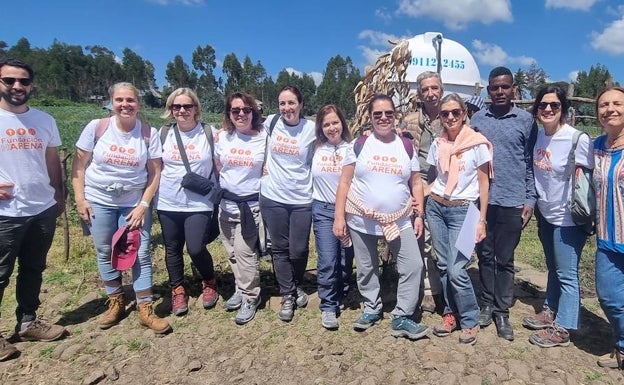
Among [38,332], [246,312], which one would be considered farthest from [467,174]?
[38,332]

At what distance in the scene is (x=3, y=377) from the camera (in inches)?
119

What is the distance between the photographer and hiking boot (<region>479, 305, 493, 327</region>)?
3488 millimetres

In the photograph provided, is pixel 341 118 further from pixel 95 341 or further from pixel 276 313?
pixel 95 341

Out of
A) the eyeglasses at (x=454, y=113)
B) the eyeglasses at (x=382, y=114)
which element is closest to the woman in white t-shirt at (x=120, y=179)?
the eyeglasses at (x=382, y=114)

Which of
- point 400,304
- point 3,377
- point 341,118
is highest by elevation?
point 341,118

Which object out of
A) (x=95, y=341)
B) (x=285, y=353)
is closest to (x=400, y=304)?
(x=285, y=353)

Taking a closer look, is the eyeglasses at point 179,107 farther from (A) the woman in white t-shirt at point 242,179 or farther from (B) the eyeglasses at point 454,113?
(B) the eyeglasses at point 454,113

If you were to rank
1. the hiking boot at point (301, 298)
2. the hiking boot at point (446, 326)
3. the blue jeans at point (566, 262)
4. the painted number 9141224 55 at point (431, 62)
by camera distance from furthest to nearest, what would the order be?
the painted number 9141224 55 at point (431, 62)
the hiking boot at point (301, 298)
the hiking boot at point (446, 326)
the blue jeans at point (566, 262)

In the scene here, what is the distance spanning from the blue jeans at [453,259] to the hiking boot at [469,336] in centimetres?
3

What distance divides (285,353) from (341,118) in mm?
1922

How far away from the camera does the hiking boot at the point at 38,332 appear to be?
11.4ft

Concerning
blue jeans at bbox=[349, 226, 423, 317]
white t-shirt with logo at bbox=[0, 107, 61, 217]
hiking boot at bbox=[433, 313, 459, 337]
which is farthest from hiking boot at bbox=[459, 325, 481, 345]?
white t-shirt with logo at bbox=[0, 107, 61, 217]

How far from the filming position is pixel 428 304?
381 cm

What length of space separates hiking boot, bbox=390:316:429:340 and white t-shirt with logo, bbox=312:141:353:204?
1.11 metres
